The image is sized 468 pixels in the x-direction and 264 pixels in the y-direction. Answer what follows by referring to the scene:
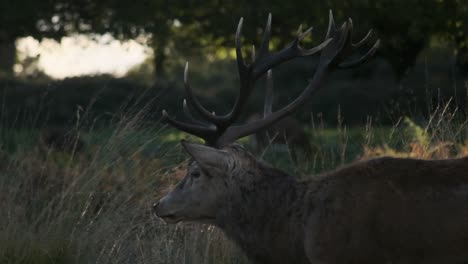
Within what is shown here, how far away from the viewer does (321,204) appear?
666cm

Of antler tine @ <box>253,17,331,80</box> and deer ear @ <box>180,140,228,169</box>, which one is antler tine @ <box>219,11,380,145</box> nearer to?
antler tine @ <box>253,17,331,80</box>

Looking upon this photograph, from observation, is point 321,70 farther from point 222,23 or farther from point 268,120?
point 222,23

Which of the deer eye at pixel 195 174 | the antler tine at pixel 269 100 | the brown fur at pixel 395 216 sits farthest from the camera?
the antler tine at pixel 269 100

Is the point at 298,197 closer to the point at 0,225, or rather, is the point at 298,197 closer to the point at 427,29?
the point at 0,225

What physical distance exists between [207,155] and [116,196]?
6.23ft

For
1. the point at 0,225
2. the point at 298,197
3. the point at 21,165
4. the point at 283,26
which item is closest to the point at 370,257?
the point at 298,197

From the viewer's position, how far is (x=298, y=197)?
6852mm

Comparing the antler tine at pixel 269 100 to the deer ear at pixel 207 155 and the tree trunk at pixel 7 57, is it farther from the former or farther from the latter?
the tree trunk at pixel 7 57

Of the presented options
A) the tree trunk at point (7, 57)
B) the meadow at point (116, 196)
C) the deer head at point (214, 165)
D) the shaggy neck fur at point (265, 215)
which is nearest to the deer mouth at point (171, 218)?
the deer head at point (214, 165)

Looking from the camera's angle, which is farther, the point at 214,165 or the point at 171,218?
the point at 171,218

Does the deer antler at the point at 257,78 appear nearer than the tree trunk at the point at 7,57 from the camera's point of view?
Yes

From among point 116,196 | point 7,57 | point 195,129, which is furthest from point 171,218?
point 7,57

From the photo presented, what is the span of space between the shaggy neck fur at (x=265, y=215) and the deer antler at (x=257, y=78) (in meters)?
0.43

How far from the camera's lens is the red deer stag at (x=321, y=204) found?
6293 millimetres
